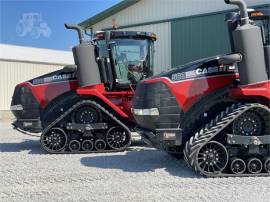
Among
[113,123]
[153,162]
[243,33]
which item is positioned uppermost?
[243,33]

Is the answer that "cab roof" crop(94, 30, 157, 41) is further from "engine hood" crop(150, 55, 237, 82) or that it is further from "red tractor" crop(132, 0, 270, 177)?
"engine hood" crop(150, 55, 237, 82)

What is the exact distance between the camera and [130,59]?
9.22 metres

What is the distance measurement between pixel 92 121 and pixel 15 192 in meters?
3.41

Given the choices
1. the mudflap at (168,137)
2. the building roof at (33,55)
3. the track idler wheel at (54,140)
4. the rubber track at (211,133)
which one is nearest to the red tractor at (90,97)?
the track idler wheel at (54,140)

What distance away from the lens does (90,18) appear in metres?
19.2

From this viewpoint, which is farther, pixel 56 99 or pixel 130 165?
pixel 56 99

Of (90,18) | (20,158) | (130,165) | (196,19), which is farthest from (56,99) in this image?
(90,18)

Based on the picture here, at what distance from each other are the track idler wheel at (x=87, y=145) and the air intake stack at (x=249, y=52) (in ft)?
12.0

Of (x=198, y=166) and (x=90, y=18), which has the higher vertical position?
(x=90, y=18)

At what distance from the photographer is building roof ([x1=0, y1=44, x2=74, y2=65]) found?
21.7m

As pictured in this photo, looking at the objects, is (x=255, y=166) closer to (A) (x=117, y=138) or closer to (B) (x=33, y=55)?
(A) (x=117, y=138)

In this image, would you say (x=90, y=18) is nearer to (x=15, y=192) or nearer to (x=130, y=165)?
(x=130, y=165)

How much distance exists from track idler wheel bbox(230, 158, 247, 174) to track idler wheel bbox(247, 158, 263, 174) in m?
0.08

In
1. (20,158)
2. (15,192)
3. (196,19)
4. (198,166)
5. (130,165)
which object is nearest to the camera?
(15,192)
